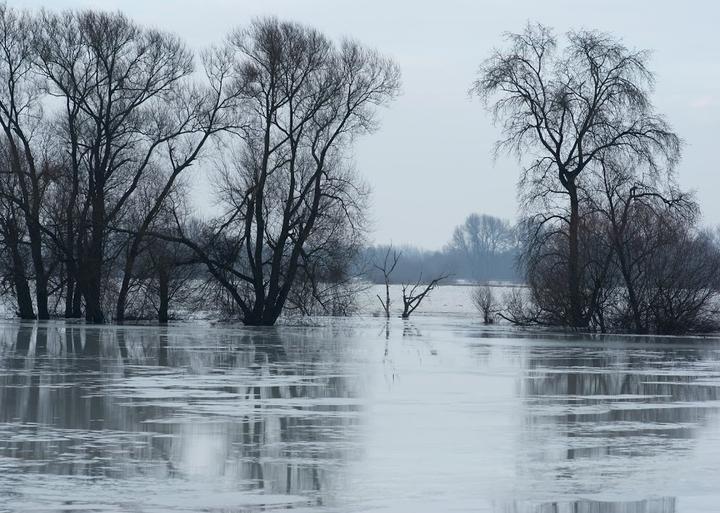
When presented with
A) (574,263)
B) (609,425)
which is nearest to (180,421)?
(609,425)

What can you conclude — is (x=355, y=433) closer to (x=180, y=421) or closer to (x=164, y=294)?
(x=180, y=421)

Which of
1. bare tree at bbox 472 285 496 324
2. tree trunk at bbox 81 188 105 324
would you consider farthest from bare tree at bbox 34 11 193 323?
bare tree at bbox 472 285 496 324

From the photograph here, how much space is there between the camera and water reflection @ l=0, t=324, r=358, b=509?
34.8ft

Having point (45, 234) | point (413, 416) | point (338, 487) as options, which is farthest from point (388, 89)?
point (338, 487)

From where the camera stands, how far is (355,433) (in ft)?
44.4

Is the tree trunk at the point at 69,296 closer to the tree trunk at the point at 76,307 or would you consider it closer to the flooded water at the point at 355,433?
the tree trunk at the point at 76,307

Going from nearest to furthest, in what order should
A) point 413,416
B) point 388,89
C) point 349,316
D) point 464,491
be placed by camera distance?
point 464,491 → point 413,416 → point 388,89 → point 349,316

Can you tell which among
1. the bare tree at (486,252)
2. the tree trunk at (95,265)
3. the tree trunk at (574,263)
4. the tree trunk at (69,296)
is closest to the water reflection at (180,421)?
the tree trunk at (574,263)

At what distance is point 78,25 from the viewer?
4519cm

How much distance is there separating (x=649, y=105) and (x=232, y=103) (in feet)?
49.9

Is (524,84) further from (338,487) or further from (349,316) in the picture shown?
(338,487)

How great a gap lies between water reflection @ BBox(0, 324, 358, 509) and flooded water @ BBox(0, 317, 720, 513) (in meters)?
0.03

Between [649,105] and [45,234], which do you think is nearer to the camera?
[649,105]

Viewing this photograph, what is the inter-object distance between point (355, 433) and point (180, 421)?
2299 mm
